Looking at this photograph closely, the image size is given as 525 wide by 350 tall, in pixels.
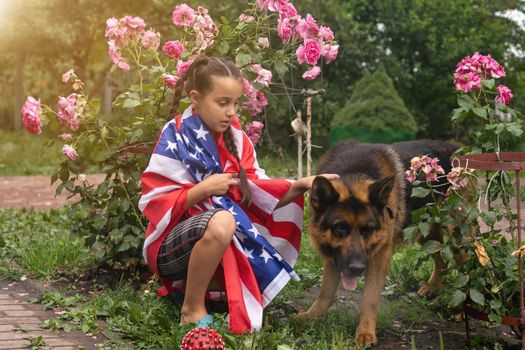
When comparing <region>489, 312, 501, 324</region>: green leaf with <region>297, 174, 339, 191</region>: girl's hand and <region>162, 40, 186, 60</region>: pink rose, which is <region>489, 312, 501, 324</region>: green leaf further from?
<region>162, 40, 186, 60</region>: pink rose

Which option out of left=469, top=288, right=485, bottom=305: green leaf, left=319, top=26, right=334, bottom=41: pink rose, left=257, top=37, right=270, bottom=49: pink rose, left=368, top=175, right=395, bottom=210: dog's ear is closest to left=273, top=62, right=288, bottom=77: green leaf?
left=257, top=37, right=270, bottom=49: pink rose

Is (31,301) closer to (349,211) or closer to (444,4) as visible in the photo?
(349,211)

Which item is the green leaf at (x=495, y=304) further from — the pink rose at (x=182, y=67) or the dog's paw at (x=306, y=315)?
the pink rose at (x=182, y=67)

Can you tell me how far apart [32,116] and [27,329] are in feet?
4.75

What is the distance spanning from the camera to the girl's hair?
423 centimetres

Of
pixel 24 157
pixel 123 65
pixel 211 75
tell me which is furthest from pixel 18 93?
pixel 211 75

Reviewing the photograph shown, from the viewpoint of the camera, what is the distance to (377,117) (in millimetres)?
15273

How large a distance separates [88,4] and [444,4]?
8.17 m

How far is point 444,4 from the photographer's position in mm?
17719

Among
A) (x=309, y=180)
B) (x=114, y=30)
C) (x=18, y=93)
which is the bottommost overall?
(x=309, y=180)

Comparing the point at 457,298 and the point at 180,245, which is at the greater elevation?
the point at 180,245

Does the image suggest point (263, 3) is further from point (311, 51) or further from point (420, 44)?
point (420, 44)

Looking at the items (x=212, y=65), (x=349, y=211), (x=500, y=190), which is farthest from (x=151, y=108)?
(x=500, y=190)

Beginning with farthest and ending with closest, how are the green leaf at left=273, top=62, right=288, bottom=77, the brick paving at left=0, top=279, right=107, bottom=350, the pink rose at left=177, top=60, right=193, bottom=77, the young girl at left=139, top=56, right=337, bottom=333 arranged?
the green leaf at left=273, top=62, right=288, bottom=77, the pink rose at left=177, top=60, right=193, bottom=77, the young girl at left=139, top=56, right=337, bottom=333, the brick paving at left=0, top=279, right=107, bottom=350
